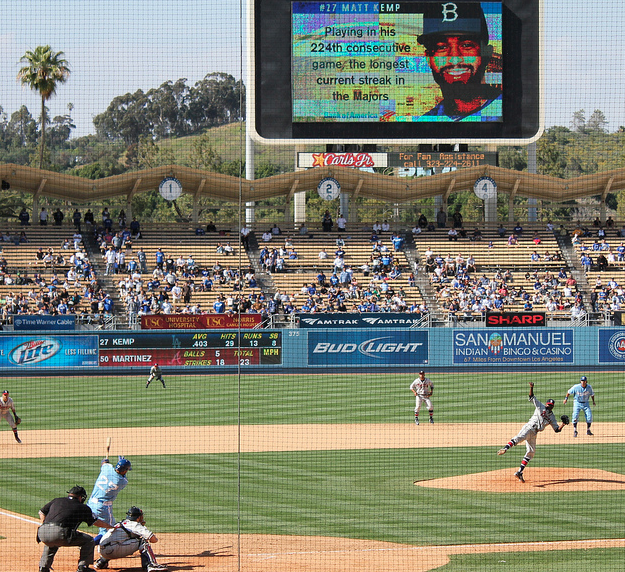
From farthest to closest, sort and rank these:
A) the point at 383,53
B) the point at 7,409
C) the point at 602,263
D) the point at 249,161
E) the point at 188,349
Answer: the point at 249,161 → the point at 602,263 → the point at 383,53 → the point at 188,349 → the point at 7,409

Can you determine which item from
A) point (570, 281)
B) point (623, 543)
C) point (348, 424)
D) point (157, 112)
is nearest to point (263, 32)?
point (157, 112)

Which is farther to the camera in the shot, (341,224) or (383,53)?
(341,224)

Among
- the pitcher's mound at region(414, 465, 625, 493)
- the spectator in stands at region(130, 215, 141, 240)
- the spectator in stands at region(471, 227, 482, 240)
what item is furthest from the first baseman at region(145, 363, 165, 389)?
the spectator in stands at region(471, 227, 482, 240)

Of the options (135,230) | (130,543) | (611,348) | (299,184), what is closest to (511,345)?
(611,348)

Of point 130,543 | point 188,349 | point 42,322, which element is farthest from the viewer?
point 188,349

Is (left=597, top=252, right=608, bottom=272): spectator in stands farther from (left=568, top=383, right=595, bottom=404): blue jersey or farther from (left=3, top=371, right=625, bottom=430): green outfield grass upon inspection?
(left=568, top=383, right=595, bottom=404): blue jersey

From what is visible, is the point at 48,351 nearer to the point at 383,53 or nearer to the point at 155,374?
the point at 155,374

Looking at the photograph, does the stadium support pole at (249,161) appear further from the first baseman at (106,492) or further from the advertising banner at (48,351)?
the first baseman at (106,492)

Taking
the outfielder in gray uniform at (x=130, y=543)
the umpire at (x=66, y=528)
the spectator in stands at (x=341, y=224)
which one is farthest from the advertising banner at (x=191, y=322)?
the umpire at (x=66, y=528)
